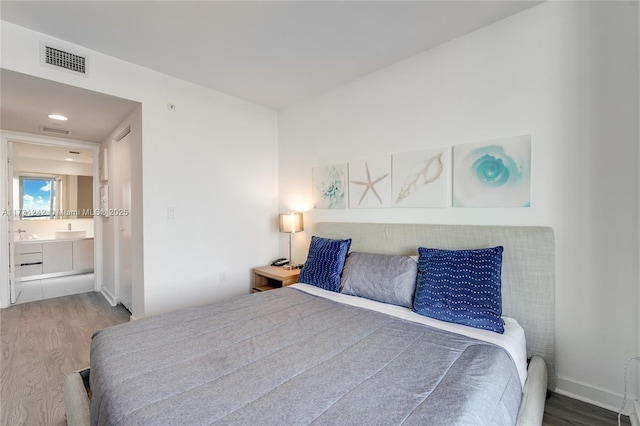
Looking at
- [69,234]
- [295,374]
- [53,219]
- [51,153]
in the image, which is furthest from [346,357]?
[53,219]

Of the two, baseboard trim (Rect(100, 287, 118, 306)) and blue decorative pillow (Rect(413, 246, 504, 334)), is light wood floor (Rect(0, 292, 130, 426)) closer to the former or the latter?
baseboard trim (Rect(100, 287, 118, 306))

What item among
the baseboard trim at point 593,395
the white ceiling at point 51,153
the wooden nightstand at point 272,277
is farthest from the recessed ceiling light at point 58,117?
the baseboard trim at point 593,395

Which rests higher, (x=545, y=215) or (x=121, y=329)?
(x=545, y=215)

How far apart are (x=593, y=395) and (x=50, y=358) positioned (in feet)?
13.1

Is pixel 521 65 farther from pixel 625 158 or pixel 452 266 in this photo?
pixel 452 266

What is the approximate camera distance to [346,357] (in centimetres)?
137

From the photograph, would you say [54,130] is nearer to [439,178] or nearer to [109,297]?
[109,297]

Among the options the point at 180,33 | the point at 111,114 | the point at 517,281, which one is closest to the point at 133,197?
the point at 111,114

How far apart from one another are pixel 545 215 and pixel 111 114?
4.03 metres

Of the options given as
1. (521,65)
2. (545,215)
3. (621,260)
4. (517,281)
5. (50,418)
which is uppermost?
(521,65)

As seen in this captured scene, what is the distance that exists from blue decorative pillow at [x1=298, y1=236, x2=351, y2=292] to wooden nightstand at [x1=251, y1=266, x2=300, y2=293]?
1.32 feet

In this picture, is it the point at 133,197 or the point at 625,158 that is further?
the point at 133,197

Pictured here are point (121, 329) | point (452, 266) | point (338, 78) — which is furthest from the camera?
point (338, 78)

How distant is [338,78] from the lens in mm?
2963
